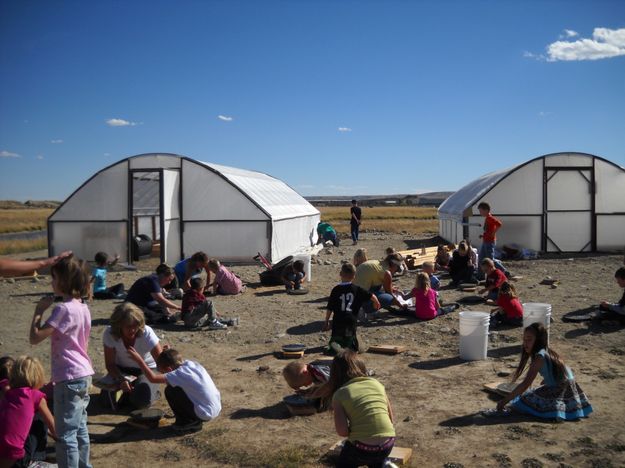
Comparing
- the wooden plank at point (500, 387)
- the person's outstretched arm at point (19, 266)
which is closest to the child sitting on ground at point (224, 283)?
the wooden plank at point (500, 387)

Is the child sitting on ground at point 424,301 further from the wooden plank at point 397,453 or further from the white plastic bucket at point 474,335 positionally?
the wooden plank at point 397,453

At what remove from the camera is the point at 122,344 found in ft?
22.3

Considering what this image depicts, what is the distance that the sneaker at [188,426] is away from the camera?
20.2 ft

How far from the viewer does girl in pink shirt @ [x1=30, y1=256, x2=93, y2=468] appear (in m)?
4.76

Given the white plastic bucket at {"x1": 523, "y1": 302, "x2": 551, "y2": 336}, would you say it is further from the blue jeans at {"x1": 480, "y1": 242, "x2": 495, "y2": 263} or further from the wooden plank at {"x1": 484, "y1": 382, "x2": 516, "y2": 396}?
the blue jeans at {"x1": 480, "y1": 242, "x2": 495, "y2": 263}

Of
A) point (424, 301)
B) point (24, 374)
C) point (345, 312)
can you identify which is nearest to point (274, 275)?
point (424, 301)

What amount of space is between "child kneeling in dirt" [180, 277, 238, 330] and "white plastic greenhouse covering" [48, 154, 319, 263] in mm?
9189

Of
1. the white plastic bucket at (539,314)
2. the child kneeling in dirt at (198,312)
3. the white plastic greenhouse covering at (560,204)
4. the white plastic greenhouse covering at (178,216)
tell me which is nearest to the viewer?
the white plastic bucket at (539,314)

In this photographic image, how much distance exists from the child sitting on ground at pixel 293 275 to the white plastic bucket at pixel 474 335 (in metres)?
6.96

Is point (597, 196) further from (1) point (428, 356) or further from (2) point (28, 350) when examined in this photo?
(2) point (28, 350)

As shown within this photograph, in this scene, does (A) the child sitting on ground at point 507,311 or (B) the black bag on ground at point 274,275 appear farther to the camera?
(B) the black bag on ground at point 274,275

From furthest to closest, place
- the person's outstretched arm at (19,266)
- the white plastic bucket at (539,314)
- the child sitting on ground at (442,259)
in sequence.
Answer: the child sitting on ground at (442,259) < the white plastic bucket at (539,314) < the person's outstretched arm at (19,266)

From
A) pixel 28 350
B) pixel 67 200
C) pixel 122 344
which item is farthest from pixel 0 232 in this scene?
pixel 122 344

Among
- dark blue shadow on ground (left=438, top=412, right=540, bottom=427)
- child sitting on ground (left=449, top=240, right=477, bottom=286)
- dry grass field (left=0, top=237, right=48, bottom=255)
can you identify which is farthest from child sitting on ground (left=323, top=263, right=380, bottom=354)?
dry grass field (left=0, top=237, right=48, bottom=255)
